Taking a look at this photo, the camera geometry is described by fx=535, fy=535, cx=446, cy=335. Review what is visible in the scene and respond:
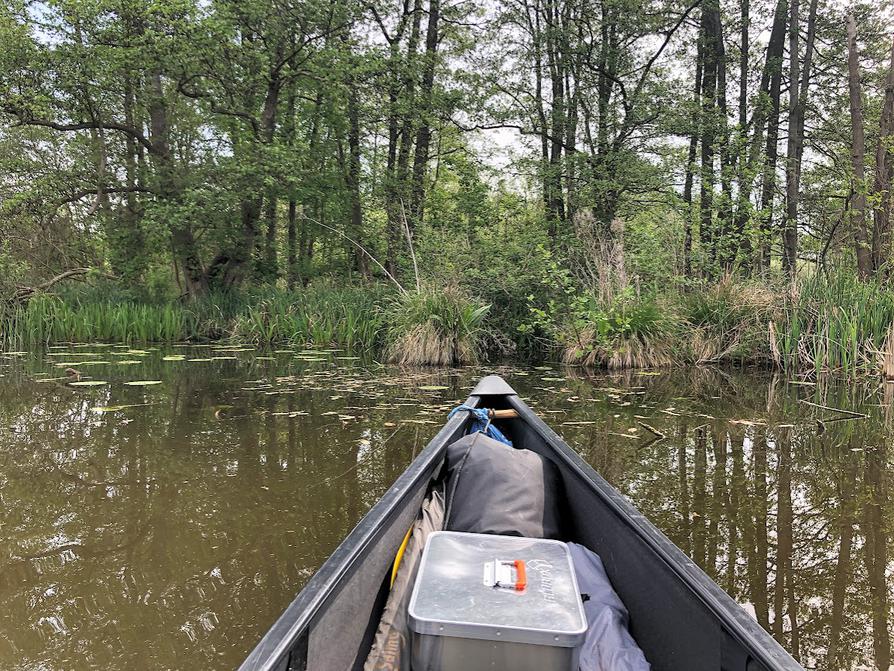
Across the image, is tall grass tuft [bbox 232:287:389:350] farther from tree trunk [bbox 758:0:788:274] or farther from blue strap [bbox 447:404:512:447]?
tree trunk [bbox 758:0:788:274]

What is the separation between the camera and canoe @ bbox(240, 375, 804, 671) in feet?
2.80

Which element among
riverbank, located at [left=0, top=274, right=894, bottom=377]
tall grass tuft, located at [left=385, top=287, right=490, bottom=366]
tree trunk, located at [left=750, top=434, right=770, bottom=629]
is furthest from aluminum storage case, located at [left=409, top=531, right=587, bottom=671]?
tall grass tuft, located at [left=385, top=287, right=490, bottom=366]

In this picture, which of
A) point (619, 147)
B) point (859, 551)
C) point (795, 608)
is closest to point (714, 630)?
point (795, 608)

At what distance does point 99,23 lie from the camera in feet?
29.8

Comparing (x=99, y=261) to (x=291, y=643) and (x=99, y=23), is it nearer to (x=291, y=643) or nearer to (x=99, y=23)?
(x=99, y=23)

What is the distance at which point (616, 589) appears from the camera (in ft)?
4.62

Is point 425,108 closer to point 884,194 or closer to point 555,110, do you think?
point 555,110

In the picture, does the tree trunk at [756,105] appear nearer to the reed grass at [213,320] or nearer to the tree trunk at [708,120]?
the tree trunk at [708,120]

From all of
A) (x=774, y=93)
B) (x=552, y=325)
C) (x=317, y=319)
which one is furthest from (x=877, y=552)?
(x=774, y=93)

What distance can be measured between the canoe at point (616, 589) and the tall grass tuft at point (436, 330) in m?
5.58

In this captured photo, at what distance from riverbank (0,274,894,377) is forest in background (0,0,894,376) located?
0.16 feet

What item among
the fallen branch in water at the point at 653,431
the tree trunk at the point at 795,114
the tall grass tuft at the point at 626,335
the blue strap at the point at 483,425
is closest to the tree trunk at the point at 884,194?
the tree trunk at the point at 795,114

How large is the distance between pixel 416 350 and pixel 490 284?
2.08 m

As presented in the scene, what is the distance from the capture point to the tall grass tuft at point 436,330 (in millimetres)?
7367
